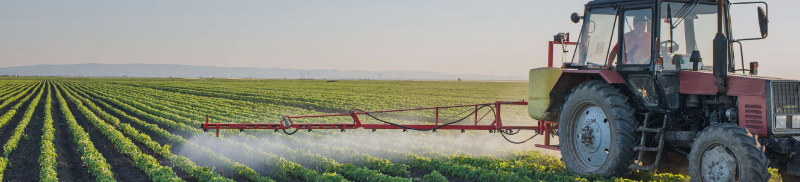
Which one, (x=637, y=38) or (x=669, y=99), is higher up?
(x=637, y=38)

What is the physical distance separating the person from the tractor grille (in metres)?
1.24

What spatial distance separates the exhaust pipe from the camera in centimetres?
508

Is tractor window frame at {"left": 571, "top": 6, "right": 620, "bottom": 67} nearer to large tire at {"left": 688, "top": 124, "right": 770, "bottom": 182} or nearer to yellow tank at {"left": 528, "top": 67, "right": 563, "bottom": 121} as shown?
yellow tank at {"left": 528, "top": 67, "right": 563, "bottom": 121}

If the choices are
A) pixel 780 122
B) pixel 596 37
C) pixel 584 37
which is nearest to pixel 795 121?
pixel 780 122

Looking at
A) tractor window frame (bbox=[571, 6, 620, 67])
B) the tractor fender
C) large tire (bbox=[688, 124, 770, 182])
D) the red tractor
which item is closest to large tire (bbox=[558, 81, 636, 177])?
the red tractor

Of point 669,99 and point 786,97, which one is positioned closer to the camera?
point 786,97

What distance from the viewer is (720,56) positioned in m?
5.17

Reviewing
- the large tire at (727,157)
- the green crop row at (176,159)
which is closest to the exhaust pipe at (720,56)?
the large tire at (727,157)

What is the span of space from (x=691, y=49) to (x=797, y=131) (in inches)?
49.3

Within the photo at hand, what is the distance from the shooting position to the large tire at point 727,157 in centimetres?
475

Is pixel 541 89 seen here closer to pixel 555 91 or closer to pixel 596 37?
pixel 555 91

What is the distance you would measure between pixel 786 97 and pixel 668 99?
1016 mm

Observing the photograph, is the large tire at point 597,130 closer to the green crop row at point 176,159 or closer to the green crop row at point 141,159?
the green crop row at point 176,159

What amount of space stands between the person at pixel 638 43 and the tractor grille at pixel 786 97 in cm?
124
